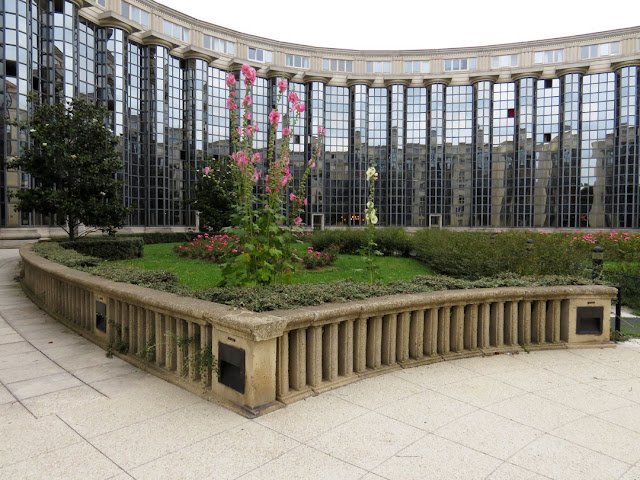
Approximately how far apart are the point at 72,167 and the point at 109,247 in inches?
121

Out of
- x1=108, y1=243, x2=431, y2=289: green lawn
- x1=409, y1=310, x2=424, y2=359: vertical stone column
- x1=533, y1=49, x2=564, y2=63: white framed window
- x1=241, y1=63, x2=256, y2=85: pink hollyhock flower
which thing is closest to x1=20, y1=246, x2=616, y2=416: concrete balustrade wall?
A: x1=409, y1=310, x2=424, y2=359: vertical stone column

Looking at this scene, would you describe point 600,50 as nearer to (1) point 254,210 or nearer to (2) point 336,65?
(2) point 336,65

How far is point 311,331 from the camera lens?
13.1ft

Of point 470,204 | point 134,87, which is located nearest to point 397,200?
point 470,204

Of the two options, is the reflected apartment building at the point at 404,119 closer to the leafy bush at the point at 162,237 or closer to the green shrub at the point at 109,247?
the leafy bush at the point at 162,237

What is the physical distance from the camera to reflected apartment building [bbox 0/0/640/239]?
4041 cm

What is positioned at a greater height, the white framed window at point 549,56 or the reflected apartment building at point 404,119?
the white framed window at point 549,56

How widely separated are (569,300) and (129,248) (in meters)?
15.7

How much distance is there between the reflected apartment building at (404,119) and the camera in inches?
1591

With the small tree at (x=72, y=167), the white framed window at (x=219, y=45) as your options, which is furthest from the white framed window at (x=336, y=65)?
the small tree at (x=72, y=167)

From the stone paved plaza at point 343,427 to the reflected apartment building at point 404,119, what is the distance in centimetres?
3717

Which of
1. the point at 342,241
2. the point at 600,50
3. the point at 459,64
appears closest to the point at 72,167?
the point at 342,241

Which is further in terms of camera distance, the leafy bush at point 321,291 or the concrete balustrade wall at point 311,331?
the leafy bush at point 321,291

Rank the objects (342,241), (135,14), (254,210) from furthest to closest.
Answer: (135,14), (342,241), (254,210)
